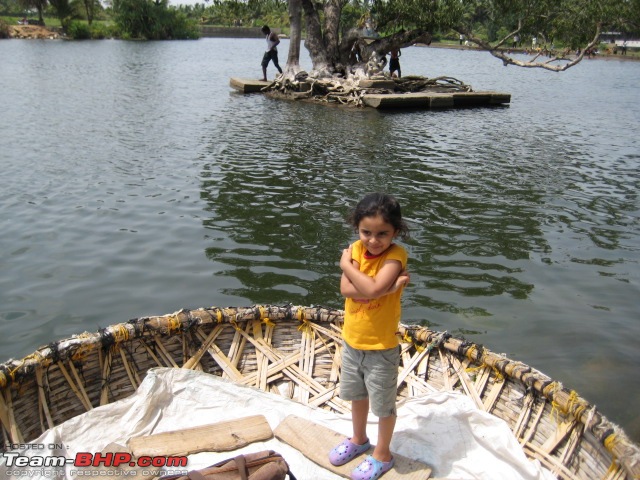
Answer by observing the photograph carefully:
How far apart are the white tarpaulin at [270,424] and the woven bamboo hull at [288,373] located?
0.65 ft

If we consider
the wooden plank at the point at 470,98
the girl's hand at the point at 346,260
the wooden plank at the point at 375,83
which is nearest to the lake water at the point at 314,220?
the girl's hand at the point at 346,260

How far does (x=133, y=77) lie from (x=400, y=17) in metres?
11.4

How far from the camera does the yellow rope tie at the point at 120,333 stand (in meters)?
4.01

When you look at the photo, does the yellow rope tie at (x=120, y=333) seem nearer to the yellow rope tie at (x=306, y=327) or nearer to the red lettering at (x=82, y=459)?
the red lettering at (x=82, y=459)

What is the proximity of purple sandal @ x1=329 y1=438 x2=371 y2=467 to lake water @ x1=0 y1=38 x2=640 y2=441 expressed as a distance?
238 centimetres

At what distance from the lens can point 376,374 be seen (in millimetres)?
3238

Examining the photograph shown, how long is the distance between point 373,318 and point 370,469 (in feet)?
2.93

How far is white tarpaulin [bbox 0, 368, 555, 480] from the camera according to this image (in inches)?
138

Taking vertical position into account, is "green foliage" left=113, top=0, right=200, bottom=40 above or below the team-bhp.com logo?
above

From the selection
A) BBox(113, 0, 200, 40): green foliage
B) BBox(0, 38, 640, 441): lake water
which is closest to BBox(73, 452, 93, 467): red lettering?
BBox(0, 38, 640, 441): lake water

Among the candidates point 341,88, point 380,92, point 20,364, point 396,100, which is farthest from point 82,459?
point 341,88

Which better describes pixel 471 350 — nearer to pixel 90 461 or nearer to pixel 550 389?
pixel 550 389

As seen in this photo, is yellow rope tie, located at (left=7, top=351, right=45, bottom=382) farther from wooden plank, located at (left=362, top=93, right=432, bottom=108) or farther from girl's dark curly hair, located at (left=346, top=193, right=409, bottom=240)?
wooden plank, located at (left=362, top=93, right=432, bottom=108)

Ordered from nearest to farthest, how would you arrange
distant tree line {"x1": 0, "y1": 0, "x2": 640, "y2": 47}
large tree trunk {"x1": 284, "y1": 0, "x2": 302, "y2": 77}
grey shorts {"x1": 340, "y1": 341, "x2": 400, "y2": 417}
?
grey shorts {"x1": 340, "y1": 341, "x2": 400, "y2": 417}, distant tree line {"x1": 0, "y1": 0, "x2": 640, "y2": 47}, large tree trunk {"x1": 284, "y1": 0, "x2": 302, "y2": 77}
